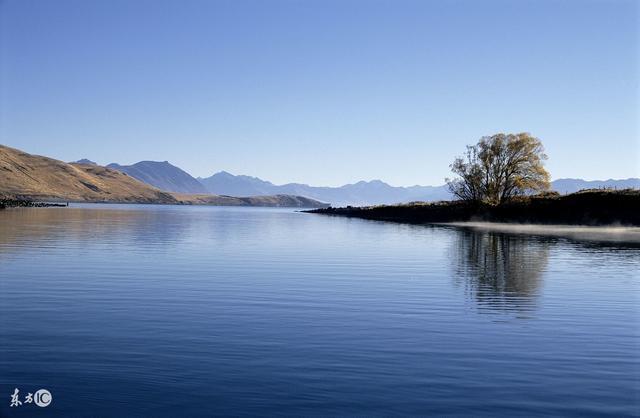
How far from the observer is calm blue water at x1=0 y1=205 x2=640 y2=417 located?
1270cm

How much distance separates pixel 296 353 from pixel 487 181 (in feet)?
364

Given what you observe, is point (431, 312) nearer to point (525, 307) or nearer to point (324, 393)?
point (525, 307)

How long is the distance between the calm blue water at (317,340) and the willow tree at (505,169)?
82.8 m

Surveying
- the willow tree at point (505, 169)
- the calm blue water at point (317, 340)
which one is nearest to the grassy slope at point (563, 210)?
the willow tree at point (505, 169)

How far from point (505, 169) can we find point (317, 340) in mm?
107797

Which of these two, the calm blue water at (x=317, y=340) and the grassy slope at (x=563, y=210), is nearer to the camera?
the calm blue water at (x=317, y=340)

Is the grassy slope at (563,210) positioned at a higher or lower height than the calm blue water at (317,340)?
higher

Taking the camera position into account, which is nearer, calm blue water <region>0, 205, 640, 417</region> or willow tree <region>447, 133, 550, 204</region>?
calm blue water <region>0, 205, 640, 417</region>

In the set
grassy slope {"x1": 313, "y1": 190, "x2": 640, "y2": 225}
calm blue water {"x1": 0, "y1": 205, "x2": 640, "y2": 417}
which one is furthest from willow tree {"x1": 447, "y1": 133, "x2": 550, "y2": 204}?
calm blue water {"x1": 0, "y1": 205, "x2": 640, "y2": 417}

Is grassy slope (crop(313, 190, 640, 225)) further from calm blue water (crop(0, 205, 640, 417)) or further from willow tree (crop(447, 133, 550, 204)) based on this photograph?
calm blue water (crop(0, 205, 640, 417))

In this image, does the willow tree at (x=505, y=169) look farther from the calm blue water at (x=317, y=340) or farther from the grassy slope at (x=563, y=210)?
the calm blue water at (x=317, y=340)

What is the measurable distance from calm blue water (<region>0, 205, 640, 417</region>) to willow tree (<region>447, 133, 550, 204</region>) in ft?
272

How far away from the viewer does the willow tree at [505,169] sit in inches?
4589

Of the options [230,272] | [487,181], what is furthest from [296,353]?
[487,181]
